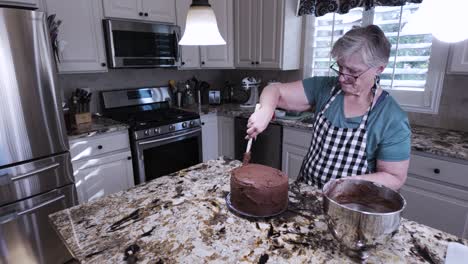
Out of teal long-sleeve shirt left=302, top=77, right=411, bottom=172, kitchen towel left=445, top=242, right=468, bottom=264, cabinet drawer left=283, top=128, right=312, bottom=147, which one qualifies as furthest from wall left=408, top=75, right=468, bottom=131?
kitchen towel left=445, top=242, right=468, bottom=264

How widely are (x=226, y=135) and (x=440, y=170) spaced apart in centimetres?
177

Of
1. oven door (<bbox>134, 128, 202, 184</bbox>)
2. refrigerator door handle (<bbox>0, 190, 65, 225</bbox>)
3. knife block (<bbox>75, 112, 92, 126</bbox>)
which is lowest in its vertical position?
refrigerator door handle (<bbox>0, 190, 65, 225</bbox>)

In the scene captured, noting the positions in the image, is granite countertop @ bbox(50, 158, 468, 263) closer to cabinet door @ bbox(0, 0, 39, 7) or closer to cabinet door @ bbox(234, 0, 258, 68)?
cabinet door @ bbox(0, 0, 39, 7)

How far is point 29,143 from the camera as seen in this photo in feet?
5.24

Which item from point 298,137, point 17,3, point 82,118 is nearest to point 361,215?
point 298,137

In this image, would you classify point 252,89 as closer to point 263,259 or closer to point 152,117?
point 152,117

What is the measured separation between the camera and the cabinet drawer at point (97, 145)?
192cm

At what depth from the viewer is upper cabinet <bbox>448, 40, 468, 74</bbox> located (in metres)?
1.72

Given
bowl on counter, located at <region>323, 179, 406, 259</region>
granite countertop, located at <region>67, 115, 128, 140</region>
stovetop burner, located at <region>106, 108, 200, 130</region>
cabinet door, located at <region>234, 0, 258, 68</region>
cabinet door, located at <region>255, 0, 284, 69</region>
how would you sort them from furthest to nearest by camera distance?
cabinet door, located at <region>234, 0, 258, 68</region>
cabinet door, located at <region>255, 0, 284, 69</region>
stovetop burner, located at <region>106, 108, 200, 130</region>
granite countertop, located at <region>67, 115, 128, 140</region>
bowl on counter, located at <region>323, 179, 406, 259</region>

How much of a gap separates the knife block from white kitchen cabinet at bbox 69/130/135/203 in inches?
10.1

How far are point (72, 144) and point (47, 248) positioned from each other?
689 millimetres

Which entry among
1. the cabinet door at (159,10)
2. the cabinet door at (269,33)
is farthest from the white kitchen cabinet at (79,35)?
the cabinet door at (269,33)

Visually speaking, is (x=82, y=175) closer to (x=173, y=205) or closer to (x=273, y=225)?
(x=173, y=205)

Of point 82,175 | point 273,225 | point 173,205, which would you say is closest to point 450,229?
point 273,225
